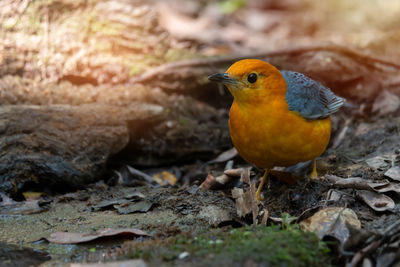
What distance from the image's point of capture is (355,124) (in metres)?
5.65

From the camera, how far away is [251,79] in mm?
3824

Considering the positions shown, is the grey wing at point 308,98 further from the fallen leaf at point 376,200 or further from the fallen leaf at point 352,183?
the fallen leaf at point 376,200

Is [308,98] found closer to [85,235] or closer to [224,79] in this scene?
[224,79]

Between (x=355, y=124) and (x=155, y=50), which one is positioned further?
(x=155, y=50)

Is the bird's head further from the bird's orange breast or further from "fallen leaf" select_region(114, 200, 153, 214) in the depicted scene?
"fallen leaf" select_region(114, 200, 153, 214)

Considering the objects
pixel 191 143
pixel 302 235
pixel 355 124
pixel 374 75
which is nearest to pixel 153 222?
pixel 302 235

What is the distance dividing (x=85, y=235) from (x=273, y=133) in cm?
→ 179

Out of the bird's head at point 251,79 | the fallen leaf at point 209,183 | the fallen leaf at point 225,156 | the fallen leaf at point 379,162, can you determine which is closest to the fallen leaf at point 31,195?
the fallen leaf at point 209,183

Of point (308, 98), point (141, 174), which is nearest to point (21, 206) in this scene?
point (141, 174)

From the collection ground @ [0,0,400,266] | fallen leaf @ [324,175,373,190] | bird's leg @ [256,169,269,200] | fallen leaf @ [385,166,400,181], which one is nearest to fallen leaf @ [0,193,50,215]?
ground @ [0,0,400,266]

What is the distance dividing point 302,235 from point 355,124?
3397 millimetres

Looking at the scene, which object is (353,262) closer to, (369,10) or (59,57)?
(59,57)

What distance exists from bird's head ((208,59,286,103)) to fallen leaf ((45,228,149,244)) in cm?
155

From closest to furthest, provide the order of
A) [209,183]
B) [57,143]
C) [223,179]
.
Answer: [209,183] → [223,179] → [57,143]
